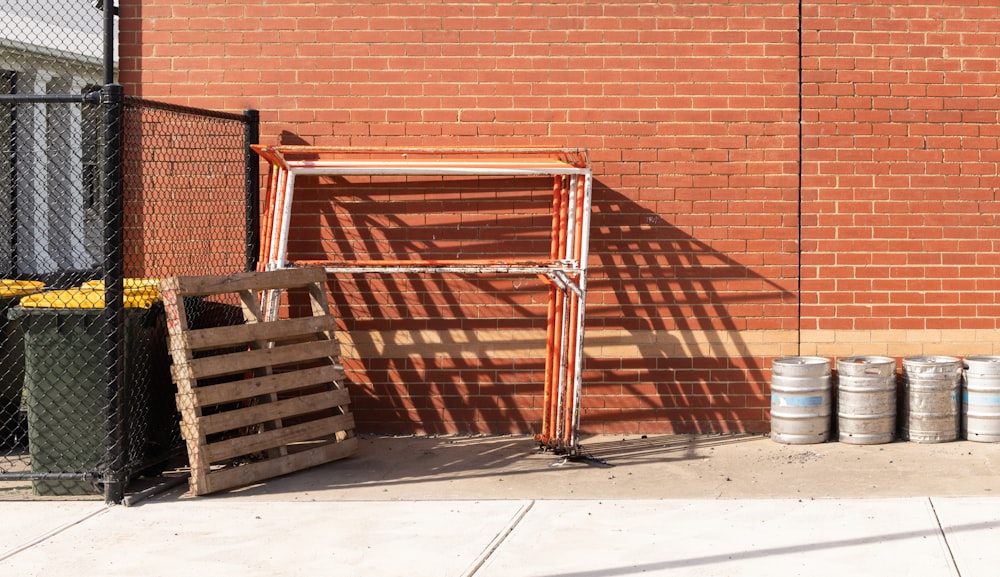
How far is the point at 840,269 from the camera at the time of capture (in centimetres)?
851

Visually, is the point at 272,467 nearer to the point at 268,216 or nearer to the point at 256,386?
the point at 256,386

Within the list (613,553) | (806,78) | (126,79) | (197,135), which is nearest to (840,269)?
(806,78)

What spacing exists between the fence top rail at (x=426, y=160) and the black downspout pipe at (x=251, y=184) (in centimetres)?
22

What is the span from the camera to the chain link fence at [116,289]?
688 centimetres

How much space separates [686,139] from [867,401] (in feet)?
7.42

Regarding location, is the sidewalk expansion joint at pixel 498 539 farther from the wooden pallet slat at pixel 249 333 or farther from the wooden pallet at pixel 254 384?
the wooden pallet slat at pixel 249 333

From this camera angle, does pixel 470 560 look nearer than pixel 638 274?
Yes

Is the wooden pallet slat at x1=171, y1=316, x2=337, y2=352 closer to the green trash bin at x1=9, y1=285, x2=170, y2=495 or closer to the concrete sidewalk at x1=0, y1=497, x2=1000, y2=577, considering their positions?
the green trash bin at x1=9, y1=285, x2=170, y2=495

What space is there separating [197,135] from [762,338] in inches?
175

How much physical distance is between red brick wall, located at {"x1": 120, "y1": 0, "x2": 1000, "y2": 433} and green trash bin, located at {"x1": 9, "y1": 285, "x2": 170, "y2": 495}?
1978 millimetres

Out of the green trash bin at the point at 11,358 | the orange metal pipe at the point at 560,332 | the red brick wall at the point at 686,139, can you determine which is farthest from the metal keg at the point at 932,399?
the green trash bin at the point at 11,358

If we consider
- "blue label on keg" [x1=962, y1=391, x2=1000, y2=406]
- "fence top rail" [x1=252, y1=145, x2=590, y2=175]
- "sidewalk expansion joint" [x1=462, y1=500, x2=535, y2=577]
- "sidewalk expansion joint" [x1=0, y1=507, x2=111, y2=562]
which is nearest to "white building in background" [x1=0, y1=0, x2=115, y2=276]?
"fence top rail" [x1=252, y1=145, x2=590, y2=175]

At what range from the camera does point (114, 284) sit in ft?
22.4

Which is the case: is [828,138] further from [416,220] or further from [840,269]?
[416,220]
